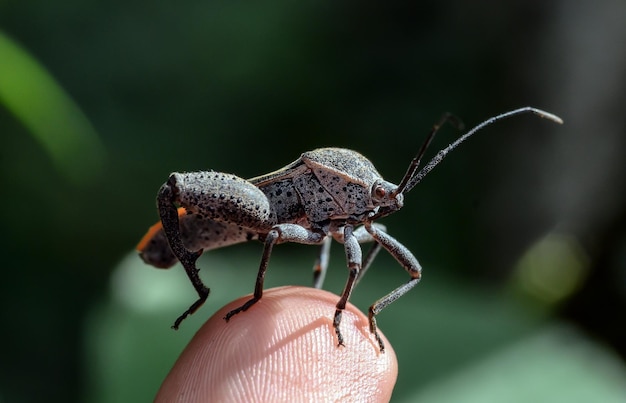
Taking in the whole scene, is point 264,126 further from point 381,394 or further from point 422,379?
point 381,394

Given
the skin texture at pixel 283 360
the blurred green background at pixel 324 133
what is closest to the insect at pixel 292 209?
the skin texture at pixel 283 360

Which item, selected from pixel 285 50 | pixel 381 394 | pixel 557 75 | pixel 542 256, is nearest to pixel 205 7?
pixel 285 50

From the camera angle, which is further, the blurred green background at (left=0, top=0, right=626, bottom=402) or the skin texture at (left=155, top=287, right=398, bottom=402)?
the blurred green background at (left=0, top=0, right=626, bottom=402)

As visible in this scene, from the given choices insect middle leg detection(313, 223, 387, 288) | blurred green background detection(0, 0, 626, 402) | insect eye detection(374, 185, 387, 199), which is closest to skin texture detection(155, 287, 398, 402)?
insect middle leg detection(313, 223, 387, 288)

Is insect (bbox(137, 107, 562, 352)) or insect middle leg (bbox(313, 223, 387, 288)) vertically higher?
insect (bbox(137, 107, 562, 352))

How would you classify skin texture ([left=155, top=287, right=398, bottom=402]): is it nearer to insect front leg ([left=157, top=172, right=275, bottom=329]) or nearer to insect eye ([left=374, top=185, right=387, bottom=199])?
insect front leg ([left=157, top=172, right=275, bottom=329])

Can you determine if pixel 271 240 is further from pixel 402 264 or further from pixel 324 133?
pixel 324 133
